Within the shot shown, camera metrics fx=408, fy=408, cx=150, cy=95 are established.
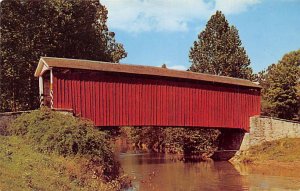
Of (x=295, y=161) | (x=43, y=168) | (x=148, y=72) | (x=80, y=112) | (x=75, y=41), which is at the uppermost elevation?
(x=75, y=41)

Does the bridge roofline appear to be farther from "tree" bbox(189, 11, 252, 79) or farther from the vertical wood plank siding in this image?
"tree" bbox(189, 11, 252, 79)

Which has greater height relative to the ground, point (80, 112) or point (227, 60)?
point (227, 60)

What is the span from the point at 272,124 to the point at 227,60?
20.5m

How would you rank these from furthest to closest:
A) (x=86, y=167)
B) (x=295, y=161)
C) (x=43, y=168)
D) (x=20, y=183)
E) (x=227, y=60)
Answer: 1. (x=227, y=60)
2. (x=295, y=161)
3. (x=86, y=167)
4. (x=43, y=168)
5. (x=20, y=183)

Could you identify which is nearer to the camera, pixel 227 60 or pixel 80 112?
pixel 80 112

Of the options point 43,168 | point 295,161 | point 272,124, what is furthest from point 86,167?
point 272,124

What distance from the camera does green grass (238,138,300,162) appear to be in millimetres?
31003

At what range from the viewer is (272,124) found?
112ft

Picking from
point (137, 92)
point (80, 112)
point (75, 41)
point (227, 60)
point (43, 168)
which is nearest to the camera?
point (43, 168)

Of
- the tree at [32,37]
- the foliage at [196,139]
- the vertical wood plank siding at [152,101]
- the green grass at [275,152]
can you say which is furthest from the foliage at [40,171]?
the foliage at [196,139]

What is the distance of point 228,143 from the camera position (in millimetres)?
36562

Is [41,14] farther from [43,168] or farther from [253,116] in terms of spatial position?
[43,168]

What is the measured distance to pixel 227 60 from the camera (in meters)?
53.2

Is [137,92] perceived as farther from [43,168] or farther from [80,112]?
[43,168]
